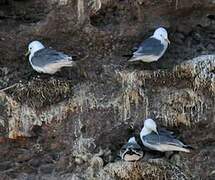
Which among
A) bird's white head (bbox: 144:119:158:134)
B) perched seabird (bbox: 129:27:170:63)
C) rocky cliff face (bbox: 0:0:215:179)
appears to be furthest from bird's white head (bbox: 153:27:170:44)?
bird's white head (bbox: 144:119:158:134)

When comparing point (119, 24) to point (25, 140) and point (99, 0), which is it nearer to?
point (99, 0)

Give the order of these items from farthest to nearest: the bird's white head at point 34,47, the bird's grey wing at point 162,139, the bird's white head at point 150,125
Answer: the bird's white head at point 34,47 → the bird's white head at point 150,125 → the bird's grey wing at point 162,139

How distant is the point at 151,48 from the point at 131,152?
0.69 meters

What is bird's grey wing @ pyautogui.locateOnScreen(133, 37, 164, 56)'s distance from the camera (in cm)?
403

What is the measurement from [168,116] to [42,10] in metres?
1.11

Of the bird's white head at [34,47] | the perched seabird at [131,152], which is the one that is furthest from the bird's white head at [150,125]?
the bird's white head at [34,47]

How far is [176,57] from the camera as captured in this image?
14.0 feet

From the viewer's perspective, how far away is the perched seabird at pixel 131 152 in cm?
383

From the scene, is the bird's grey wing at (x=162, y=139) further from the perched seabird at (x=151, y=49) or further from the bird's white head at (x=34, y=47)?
the bird's white head at (x=34, y=47)

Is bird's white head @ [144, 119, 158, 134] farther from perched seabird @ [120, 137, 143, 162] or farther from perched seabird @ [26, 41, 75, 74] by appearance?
perched seabird @ [26, 41, 75, 74]

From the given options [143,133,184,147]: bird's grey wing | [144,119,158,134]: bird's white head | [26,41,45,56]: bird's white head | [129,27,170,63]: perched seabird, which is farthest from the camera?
[26,41,45,56]: bird's white head

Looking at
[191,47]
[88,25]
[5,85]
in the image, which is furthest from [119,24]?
[5,85]

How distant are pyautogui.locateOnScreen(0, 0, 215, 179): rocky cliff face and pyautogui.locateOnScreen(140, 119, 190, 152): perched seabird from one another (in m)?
0.11

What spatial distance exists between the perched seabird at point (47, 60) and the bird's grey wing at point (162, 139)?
2.26ft
